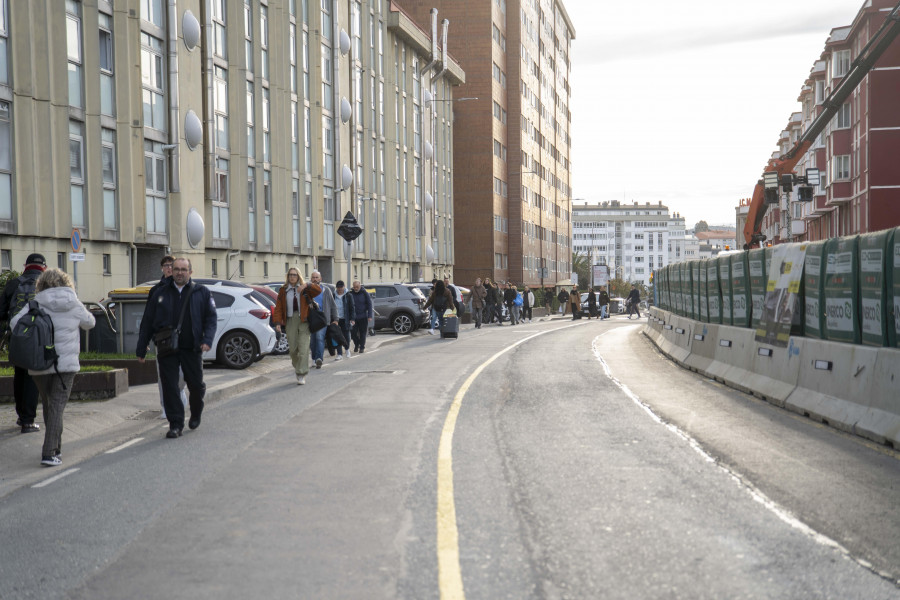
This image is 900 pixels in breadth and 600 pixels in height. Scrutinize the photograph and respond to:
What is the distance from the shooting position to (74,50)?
82.6ft

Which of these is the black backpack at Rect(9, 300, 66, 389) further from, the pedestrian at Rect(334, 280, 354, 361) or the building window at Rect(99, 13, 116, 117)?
the building window at Rect(99, 13, 116, 117)

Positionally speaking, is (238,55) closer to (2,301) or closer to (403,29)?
(403,29)

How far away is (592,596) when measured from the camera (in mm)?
4535

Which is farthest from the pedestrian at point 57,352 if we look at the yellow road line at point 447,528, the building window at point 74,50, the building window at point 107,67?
the building window at point 107,67

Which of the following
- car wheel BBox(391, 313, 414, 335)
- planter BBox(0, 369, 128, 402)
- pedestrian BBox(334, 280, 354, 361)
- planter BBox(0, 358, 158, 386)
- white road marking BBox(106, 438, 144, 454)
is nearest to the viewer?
white road marking BBox(106, 438, 144, 454)

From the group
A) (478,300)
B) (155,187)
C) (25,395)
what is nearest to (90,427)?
(25,395)

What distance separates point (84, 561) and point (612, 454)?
449 centimetres

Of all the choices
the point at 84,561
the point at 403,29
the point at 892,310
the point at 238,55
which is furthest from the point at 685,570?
the point at 403,29

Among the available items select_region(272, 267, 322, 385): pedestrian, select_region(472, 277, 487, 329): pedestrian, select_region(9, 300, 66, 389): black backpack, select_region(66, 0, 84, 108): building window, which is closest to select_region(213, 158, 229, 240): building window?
select_region(66, 0, 84, 108): building window

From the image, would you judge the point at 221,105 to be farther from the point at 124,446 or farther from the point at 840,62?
the point at 840,62

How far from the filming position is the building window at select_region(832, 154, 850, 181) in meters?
53.2

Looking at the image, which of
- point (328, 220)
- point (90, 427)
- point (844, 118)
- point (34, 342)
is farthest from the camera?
point (844, 118)

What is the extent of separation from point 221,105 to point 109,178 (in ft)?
25.5

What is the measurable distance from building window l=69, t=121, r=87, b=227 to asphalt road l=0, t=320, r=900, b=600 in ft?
51.4
